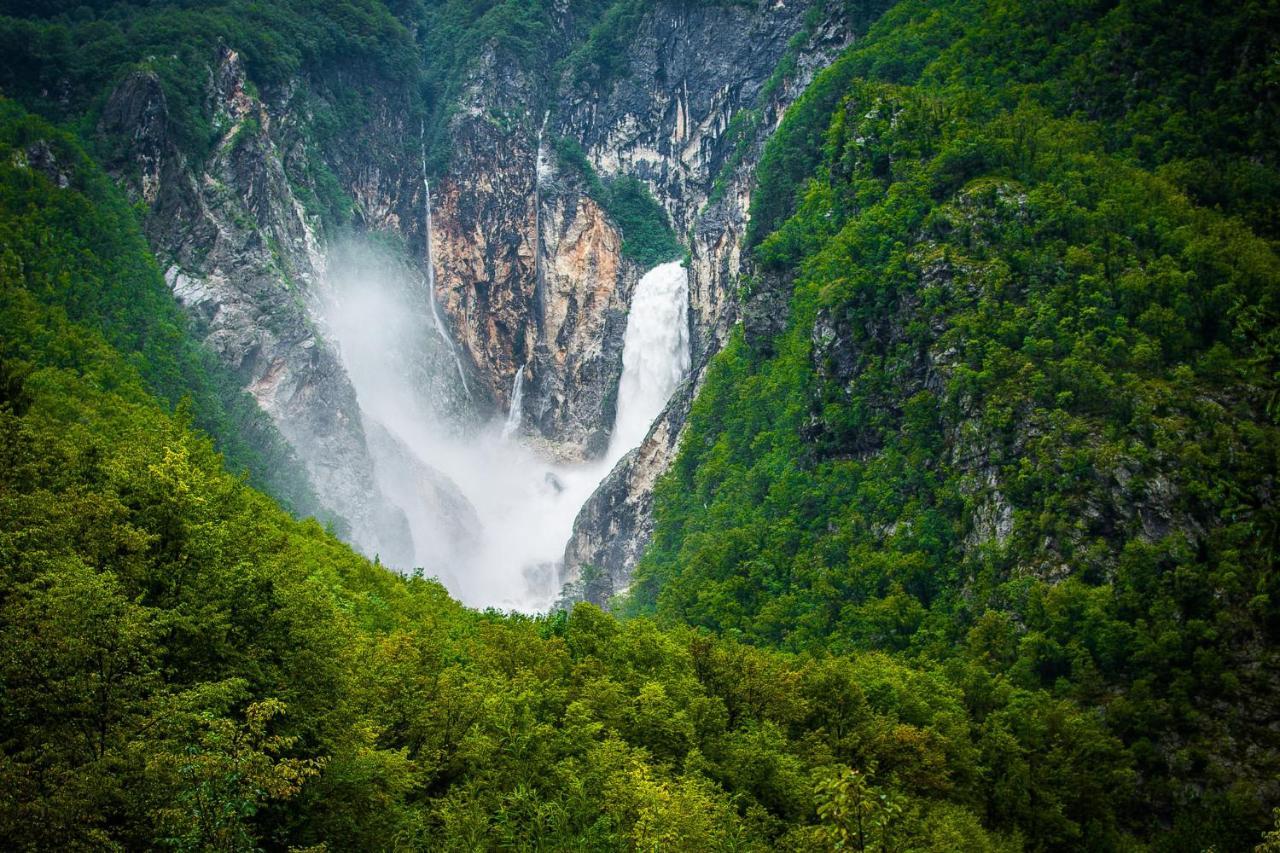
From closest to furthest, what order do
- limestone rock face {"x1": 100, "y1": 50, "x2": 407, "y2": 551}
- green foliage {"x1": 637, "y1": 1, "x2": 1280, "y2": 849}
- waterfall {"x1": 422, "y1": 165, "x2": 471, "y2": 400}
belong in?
green foliage {"x1": 637, "y1": 1, "x2": 1280, "y2": 849} < limestone rock face {"x1": 100, "y1": 50, "x2": 407, "y2": 551} < waterfall {"x1": 422, "y1": 165, "x2": 471, "y2": 400}

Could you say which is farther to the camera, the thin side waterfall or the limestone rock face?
the thin side waterfall

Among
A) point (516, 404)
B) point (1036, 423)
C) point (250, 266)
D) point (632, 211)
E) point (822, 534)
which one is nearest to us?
point (1036, 423)

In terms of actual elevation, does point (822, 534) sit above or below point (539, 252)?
below

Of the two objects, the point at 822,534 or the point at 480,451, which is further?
the point at 480,451

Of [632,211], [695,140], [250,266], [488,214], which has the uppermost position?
[488,214]

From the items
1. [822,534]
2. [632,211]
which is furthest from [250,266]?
[822,534]

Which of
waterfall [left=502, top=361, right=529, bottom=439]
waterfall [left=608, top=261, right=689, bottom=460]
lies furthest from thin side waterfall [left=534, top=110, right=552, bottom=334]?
waterfall [left=608, top=261, right=689, bottom=460]

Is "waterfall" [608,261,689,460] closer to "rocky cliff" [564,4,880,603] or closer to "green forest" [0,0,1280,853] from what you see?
"rocky cliff" [564,4,880,603]

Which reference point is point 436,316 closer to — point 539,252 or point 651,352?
point 539,252
